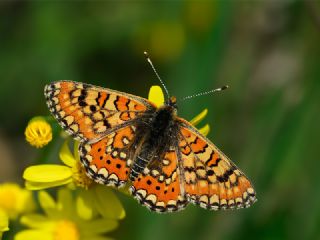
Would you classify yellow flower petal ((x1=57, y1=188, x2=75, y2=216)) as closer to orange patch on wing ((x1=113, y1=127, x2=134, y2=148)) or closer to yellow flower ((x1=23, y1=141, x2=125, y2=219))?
yellow flower ((x1=23, y1=141, x2=125, y2=219))

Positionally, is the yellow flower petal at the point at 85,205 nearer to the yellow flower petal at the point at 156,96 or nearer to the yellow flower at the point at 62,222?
the yellow flower at the point at 62,222

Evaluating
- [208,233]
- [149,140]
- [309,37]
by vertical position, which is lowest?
[208,233]

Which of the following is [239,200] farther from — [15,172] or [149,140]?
[15,172]

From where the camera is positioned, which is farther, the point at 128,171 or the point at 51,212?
the point at 51,212

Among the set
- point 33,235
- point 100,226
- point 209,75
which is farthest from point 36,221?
point 209,75

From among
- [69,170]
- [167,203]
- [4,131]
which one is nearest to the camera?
[167,203]

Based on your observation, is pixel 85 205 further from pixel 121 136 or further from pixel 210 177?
pixel 210 177

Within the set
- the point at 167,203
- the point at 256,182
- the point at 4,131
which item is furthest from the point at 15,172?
the point at 167,203
